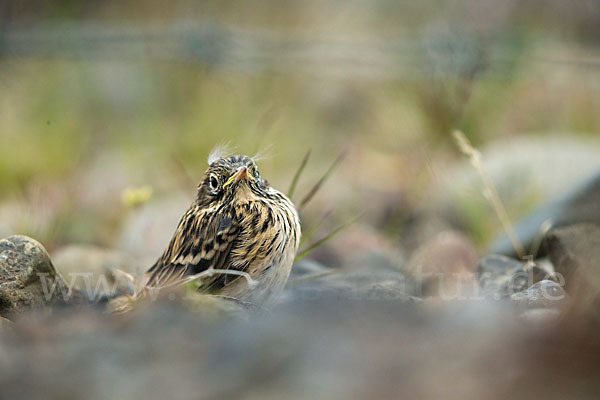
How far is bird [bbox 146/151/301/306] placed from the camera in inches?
140

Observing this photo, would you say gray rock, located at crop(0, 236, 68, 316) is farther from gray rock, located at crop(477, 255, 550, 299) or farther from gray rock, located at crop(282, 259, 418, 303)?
gray rock, located at crop(477, 255, 550, 299)

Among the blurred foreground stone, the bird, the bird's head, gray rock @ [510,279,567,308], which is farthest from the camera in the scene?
the bird's head

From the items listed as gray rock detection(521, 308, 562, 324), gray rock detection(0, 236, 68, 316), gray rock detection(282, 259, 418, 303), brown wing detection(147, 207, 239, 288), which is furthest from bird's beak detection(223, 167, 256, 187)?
gray rock detection(521, 308, 562, 324)

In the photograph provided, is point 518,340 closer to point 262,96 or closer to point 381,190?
point 381,190

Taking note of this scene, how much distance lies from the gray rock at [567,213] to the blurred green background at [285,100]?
2.99ft

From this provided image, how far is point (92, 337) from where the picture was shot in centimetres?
226

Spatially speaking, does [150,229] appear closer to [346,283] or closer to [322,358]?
[346,283]

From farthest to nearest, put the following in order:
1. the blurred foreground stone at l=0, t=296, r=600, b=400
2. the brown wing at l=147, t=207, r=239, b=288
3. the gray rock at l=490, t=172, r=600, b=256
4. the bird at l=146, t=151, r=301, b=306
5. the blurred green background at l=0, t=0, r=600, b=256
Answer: the blurred green background at l=0, t=0, r=600, b=256 < the gray rock at l=490, t=172, r=600, b=256 < the brown wing at l=147, t=207, r=239, b=288 < the bird at l=146, t=151, r=301, b=306 < the blurred foreground stone at l=0, t=296, r=600, b=400

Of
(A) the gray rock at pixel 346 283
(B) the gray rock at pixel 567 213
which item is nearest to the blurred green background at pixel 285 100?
(B) the gray rock at pixel 567 213

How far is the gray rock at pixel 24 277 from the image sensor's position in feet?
11.3

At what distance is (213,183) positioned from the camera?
390cm

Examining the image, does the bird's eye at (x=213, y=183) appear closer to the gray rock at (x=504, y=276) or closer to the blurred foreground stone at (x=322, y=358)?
the gray rock at (x=504, y=276)

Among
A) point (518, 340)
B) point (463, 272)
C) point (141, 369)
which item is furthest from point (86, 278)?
point (518, 340)

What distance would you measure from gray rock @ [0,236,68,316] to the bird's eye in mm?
817
